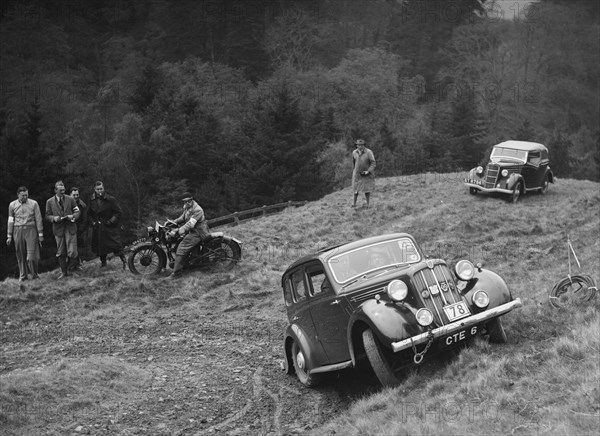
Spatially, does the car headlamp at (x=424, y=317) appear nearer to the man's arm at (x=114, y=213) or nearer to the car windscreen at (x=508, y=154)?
the man's arm at (x=114, y=213)

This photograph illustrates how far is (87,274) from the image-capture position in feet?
52.7

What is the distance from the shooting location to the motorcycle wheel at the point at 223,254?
16.1 metres

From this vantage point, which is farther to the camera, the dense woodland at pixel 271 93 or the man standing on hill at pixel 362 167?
the dense woodland at pixel 271 93

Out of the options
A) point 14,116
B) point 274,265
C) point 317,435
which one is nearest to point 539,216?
point 274,265

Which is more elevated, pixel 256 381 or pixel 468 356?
pixel 468 356

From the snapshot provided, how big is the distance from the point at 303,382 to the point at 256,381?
748 mm

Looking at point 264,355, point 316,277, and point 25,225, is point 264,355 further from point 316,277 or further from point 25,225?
point 25,225

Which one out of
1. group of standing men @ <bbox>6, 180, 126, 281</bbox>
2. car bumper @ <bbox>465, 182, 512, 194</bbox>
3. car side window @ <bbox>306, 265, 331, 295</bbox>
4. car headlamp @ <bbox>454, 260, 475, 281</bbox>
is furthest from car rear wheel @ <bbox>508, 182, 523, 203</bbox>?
car side window @ <bbox>306, 265, 331, 295</bbox>

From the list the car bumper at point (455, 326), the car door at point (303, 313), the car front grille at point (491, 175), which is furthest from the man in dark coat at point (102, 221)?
the car front grille at point (491, 175)

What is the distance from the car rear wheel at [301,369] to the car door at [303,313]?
192 millimetres

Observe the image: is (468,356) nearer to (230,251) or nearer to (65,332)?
(65,332)

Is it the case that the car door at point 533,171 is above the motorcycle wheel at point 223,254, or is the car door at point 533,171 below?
above

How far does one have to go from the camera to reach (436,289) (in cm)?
852

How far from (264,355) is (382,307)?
10.8ft
